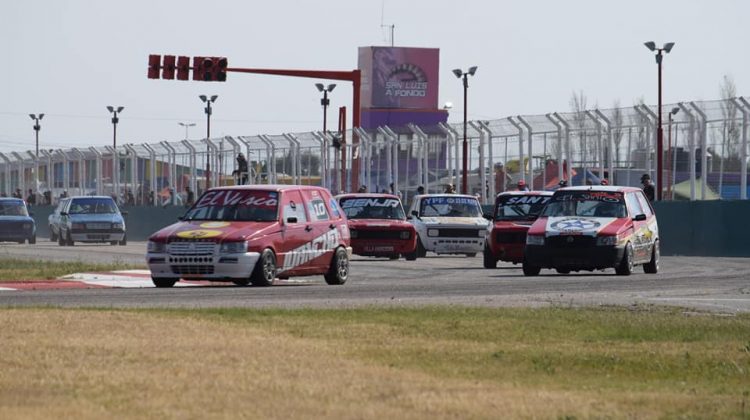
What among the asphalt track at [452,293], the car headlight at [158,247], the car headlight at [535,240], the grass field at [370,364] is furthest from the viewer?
the car headlight at [535,240]

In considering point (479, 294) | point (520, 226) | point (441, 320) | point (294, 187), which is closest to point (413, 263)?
point (520, 226)

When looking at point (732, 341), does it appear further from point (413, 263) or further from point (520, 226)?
point (413, 263)

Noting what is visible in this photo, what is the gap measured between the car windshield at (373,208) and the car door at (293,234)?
1204 centimetres

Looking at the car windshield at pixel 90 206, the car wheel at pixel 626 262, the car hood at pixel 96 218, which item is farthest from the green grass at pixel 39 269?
the car windshield at pixel 90 206

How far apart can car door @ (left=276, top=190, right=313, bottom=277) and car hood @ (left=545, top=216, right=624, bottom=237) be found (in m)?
4.72

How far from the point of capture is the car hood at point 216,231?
21766 mm

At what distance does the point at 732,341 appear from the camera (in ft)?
44.0

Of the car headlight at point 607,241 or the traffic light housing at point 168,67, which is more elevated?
the traffic light housing at point 168,67

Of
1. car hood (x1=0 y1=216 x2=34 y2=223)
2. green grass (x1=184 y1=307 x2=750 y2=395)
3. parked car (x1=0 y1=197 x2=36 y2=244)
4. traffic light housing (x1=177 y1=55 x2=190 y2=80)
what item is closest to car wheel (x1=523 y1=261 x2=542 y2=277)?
green grass (x1=184 y1=307 x2=750 y2=395)

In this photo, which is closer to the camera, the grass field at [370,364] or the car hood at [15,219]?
the grass field at [370,364]

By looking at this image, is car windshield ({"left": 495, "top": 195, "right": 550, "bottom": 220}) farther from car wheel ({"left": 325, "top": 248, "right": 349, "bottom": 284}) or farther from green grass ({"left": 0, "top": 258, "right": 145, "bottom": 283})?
car wheel ({"left": 325, "top": 248, "right": 349, "bottom": 284})

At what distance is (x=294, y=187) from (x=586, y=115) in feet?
58.8

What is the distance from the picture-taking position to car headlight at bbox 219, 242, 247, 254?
21672 mm

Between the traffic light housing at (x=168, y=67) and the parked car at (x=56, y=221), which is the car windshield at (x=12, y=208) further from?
the traffic light housing at (x=168, y=67)
